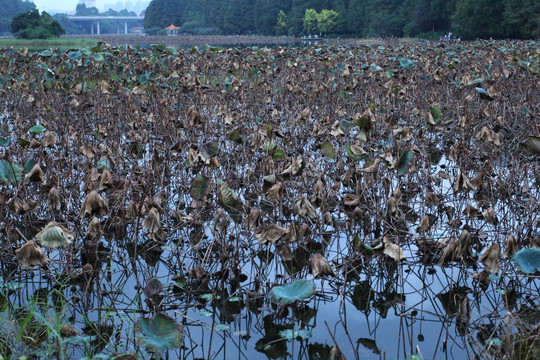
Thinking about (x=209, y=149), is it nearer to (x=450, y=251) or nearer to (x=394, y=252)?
(x=394, y=252)

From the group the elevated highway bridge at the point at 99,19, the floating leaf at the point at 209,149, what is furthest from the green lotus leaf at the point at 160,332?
the elevated highway bridge at the point at 99,19

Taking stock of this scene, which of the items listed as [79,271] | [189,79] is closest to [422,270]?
[79,271]

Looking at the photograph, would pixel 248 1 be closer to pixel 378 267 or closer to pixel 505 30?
pixel 505 30

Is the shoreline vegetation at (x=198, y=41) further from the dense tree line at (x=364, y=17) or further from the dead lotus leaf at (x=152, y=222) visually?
the dead lotus leaf at (x=152, y=222)

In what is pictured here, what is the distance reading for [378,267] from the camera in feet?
10.4

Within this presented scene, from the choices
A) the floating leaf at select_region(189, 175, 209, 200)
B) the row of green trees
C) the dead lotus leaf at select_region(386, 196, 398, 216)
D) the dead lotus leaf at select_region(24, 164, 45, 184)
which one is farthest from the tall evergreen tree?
the dead lotus leaf at select_region(24, 164, 45, 184)

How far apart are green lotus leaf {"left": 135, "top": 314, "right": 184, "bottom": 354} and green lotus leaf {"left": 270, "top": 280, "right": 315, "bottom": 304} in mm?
364

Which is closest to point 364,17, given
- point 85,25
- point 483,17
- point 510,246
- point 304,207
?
point 483,17

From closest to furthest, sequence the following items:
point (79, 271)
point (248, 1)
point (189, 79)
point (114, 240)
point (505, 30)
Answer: point (79, 271), point (114, 240), point (189, 79), point (505, 30), point (248, 1)

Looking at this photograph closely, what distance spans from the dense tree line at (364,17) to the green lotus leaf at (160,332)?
2764 centimetres

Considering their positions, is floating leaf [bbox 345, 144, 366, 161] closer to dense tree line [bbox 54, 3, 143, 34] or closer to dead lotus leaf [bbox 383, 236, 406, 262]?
dead lotus leaf [bbox 383, 236, 406, 262]

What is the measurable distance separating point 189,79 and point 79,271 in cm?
455

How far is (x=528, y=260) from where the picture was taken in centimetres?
235

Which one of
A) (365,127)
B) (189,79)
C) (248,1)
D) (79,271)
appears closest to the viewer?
(79,271)
